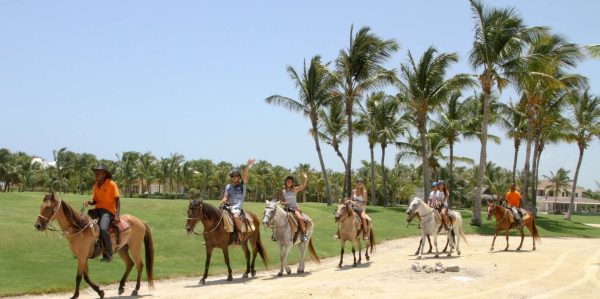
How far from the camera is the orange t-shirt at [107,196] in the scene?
13.0m

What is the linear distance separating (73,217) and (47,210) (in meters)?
0.59

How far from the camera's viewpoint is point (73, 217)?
12438 mm

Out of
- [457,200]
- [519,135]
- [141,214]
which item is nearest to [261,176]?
[457,200]

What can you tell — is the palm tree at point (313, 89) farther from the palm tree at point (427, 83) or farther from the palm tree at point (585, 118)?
the palm tree at point (585, 118)

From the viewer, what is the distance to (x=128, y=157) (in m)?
90.3

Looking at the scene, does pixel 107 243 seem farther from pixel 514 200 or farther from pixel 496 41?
pixel 496 41

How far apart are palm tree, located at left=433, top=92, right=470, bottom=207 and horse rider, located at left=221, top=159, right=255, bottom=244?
3558 cm

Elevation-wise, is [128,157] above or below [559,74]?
below

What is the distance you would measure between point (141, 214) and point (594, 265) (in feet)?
63.6

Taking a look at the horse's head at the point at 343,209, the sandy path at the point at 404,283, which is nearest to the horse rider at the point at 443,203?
the sandy path at the point at 404,283

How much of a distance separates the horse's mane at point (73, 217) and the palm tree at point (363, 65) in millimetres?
30572

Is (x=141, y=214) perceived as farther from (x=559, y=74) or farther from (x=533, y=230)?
(x=559, y=74)

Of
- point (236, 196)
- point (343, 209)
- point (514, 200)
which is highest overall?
point (514, 200)

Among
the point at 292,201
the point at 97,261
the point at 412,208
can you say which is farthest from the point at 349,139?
the point at 97,261
